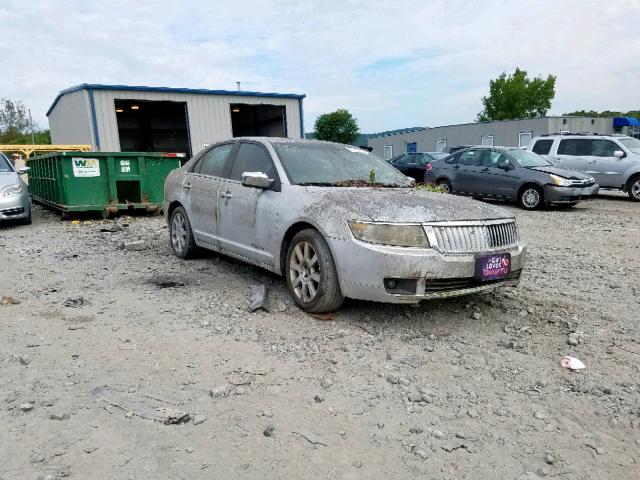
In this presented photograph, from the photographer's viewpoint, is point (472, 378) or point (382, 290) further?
point (382, 290)

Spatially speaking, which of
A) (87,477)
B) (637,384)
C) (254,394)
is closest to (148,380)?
(254,394)

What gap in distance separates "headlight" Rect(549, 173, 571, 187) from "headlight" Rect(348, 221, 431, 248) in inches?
348

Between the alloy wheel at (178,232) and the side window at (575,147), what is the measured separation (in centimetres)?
1219

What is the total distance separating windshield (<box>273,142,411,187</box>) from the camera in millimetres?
4684

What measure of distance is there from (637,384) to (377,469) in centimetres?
188

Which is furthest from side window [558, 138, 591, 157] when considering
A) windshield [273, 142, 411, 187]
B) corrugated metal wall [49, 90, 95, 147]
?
corrugated metal wall [49, 90, 95, 147]

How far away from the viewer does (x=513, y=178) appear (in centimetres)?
1177

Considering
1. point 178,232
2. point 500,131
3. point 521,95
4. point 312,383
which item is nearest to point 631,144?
point 178,232

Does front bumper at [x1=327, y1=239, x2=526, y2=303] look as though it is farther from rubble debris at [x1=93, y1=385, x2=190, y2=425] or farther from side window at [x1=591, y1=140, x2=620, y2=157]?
side window at [x1=591, y1=140, x2=620, y2=157]

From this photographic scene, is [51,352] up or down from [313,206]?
down

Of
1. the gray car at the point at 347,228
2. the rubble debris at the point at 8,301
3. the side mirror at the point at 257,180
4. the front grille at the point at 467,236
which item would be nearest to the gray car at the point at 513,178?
the gray car at the point at 347,228

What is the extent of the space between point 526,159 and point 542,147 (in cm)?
308

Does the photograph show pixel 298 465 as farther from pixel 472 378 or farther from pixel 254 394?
pixel 472 378

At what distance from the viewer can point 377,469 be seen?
2.27 m
